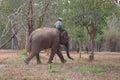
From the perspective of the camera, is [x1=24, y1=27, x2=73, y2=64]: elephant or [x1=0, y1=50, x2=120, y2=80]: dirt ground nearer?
[x1=0, y1=50, x2=120, y2=80]: dirt ground

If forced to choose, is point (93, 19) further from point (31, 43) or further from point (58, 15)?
point (31, 43)

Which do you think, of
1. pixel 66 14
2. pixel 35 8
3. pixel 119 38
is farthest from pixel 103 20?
pixel 119 38

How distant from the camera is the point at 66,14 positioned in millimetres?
23172

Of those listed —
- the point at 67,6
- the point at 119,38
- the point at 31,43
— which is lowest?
the point at 119,38

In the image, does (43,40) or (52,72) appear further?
(43,40)

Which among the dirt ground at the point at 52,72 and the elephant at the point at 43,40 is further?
the elephant at the point at 43,40

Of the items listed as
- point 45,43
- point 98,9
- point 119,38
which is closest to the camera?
point 45,43

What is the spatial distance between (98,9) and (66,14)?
7.34 feet

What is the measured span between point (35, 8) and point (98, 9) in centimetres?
399

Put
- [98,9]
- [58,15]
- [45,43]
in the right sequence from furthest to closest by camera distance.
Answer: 1. [58,15]
2. [98,9]
3. [45,43]

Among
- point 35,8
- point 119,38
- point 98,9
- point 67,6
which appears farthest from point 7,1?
point 119,38

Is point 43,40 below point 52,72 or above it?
above

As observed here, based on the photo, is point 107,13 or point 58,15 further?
point 58,15

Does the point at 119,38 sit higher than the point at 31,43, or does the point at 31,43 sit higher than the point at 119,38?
the point at 31,43
